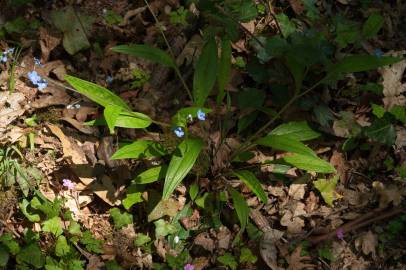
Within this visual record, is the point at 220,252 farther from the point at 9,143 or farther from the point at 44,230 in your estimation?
the point at 9,143

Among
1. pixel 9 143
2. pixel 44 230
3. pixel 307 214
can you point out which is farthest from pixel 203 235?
pixel 9 143

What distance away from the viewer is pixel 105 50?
3.22m

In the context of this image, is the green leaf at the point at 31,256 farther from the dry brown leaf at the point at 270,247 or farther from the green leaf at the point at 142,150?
the dry brown leaf at the point at 270,247

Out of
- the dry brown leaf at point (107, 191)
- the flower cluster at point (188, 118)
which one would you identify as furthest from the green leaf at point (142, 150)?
the dry brown leaf at point (107, 191)

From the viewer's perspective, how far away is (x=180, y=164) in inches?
91.6

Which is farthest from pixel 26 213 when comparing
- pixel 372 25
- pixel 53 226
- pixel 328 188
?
pixel 372 25

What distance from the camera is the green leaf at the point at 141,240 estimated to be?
2576mm

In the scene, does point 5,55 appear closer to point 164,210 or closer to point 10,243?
point 10,243

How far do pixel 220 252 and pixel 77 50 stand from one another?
168cm

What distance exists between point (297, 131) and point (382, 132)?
517mm

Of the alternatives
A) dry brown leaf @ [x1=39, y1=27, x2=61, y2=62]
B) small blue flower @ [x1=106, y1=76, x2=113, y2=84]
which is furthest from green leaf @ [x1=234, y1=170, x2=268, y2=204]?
dry brown leaf @ [x1=39, y1=27, x2=61, y2=62]

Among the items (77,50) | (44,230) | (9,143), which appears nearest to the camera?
(44,230)

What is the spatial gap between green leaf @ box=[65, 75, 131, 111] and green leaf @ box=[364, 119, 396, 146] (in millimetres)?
1478

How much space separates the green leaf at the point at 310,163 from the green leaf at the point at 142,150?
72cm
